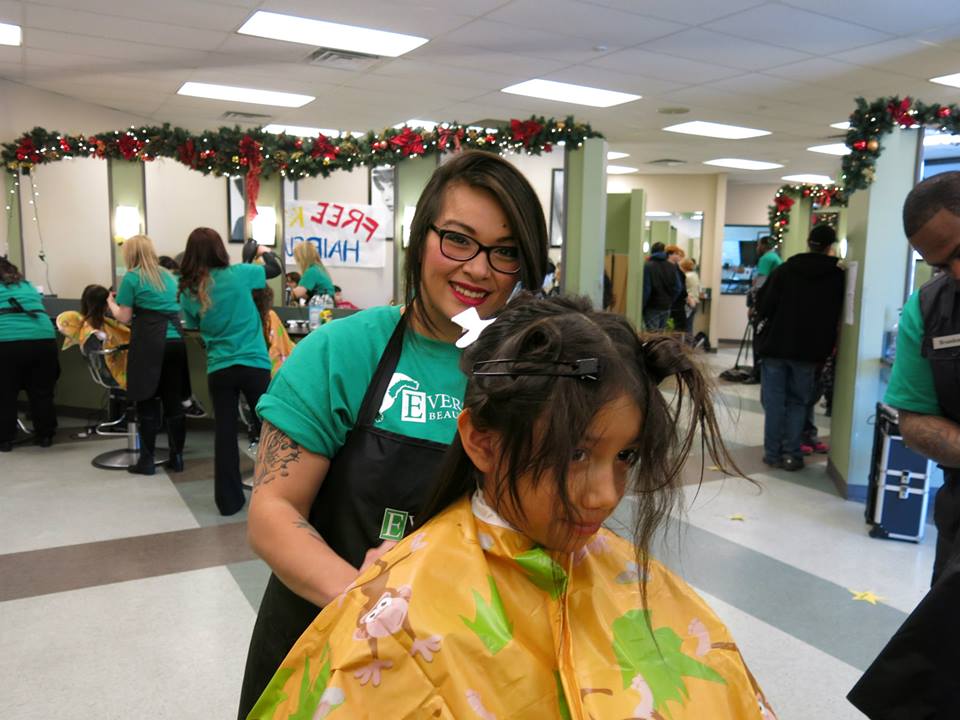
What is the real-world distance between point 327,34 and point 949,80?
206 inches

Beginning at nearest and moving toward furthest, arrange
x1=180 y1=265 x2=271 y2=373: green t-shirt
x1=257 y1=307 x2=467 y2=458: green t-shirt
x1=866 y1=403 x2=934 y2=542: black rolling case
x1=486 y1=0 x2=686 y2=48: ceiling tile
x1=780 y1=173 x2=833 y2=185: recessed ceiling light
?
x1=257 y1=307 x2=467 y2=458: green t-shirt
x1=866 y1=403 x2=934 y2=542: black rolling case
x1=180 y1=265 x2=271 y2=373: green t-shirt
x1=486 y1=0 x2=686 y2=48: ceiling tile
x1=780 y1=173 x2=833 y2=185: recessed ceiling light

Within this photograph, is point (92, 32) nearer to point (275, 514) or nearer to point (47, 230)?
point (47, 230)

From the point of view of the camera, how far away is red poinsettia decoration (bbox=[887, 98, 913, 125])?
465cm

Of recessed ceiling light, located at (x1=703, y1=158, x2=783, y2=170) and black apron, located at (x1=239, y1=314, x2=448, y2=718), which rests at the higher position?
recessed ceiling light, located at (x1=703, y1=158, x2=783, y2=170)

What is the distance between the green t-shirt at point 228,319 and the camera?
4.06 metres

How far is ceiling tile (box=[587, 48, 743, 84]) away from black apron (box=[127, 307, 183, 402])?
3.93 metres

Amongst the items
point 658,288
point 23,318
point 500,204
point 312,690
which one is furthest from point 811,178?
point 312,690

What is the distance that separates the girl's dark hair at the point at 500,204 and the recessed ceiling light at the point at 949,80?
6.81 meters

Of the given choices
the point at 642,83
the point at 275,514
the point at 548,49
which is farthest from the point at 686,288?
the point at 275,514

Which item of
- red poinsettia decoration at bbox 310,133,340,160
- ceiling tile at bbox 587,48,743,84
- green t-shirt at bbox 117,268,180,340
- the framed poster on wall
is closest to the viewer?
green t-shirt at bbox 117,268,180,340

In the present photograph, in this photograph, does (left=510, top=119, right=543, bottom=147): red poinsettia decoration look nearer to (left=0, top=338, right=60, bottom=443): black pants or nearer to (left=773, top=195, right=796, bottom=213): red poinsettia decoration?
(left=0, top=338, right=60, bottom=443): black pants

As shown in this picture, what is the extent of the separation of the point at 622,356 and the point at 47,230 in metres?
8.58

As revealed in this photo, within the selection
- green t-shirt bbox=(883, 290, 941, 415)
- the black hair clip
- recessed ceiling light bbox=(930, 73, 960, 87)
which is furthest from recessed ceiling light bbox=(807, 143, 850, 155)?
the black hair clip

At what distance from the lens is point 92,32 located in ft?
18.6
